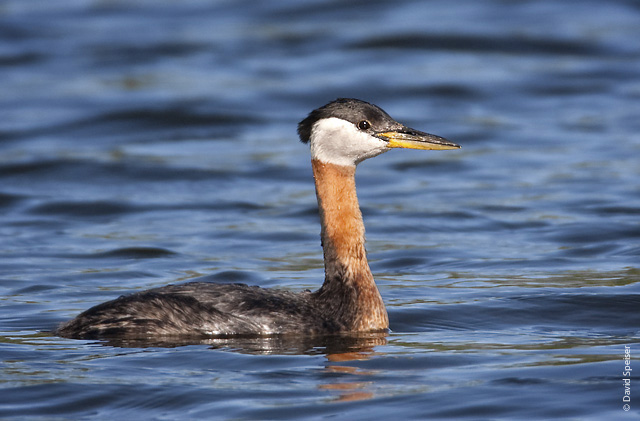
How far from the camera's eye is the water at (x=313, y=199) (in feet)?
26.9

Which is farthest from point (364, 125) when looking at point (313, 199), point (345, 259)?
point (313, 199)

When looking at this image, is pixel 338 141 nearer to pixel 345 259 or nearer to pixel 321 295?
pixel 345 259

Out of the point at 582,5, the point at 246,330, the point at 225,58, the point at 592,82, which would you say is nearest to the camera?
the point at 246,330

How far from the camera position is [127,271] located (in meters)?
12.6

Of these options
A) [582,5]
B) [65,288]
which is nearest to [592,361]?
[65,288]

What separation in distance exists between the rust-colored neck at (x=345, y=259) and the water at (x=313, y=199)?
30 cm

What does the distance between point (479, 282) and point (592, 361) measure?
3238mm

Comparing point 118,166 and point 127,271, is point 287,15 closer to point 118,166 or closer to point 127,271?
point 118,166

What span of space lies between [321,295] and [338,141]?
126cm

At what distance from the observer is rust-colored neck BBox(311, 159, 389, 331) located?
9.74 metres

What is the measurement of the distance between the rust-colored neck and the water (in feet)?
0.99
